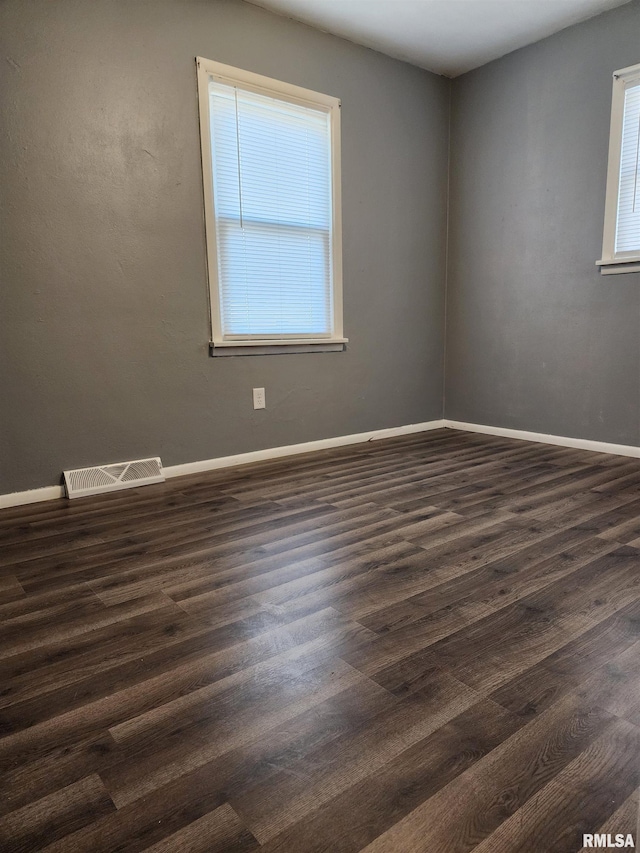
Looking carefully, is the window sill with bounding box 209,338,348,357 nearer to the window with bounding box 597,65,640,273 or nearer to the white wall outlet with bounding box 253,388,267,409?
the white wall outlet with bounding box 253,388,267,409

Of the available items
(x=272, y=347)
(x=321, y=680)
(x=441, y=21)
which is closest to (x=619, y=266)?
(x=441, y=21)

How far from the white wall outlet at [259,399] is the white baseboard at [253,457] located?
0.28m

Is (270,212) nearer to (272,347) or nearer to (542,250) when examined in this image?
(272,347)

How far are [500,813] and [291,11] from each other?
12.2ft

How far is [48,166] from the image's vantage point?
2.40 m

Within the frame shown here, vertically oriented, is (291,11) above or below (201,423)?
above

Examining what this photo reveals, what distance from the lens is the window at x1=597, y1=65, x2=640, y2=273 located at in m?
3.01

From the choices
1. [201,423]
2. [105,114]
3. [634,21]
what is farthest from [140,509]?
[634,21]

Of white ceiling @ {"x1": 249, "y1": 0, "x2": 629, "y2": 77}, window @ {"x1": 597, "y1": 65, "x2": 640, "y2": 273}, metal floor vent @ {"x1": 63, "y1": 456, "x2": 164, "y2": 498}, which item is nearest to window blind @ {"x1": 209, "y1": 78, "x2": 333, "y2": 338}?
white ceiling @ {"x1": 249, "y1": 0, "x2": 629, "y2": 77}

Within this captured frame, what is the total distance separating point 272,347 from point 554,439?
6.71 ft

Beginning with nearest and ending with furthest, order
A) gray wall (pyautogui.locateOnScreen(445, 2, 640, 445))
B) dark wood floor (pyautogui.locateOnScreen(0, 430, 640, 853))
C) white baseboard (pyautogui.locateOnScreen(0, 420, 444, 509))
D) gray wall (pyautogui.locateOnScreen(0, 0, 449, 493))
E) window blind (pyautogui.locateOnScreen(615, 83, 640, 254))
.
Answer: dark wood floor (pyautogui.locateOnScreen(0, 430, 640, 853)) < gray wall (pyautogui.locateOnScreen(0, 0, 449, 493)) < white baseboard (pyautogui.locateOnScreen(0, 420, 444, 509)) < window blind (pyautogui.locateOnScreen(615, 83, 640, 254)) < gray wall (pyautogui.locateOnScreen(445, 2, 640, 445))

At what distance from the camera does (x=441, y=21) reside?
314cm

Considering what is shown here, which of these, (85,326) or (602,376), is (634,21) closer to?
(602,376)

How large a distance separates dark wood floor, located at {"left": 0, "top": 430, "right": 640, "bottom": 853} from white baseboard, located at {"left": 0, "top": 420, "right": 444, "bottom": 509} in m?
0.30
